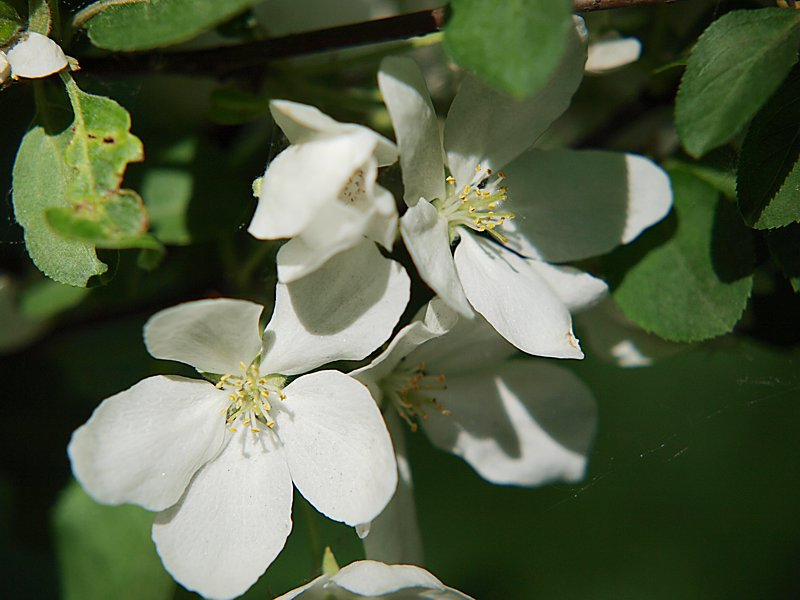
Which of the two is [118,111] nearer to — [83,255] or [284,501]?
[83,255]

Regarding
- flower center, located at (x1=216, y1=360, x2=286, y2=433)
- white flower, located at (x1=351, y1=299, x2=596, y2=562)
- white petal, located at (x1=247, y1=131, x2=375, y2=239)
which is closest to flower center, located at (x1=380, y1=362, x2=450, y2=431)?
white flower, located at (x1=351, y1=299, x2=596, y2=562)

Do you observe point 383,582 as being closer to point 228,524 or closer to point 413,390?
point 228,524

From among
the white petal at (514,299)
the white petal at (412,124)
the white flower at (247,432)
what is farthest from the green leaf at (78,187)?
the white petal at (514,299)

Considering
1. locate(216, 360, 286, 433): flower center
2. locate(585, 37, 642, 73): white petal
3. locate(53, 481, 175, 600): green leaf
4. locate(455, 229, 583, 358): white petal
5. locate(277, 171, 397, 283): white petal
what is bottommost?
locate(53, 481, 175, 600): green leaf

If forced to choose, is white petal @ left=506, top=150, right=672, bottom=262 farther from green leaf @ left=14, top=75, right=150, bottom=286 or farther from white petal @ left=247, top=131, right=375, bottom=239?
green leaf @ left=14, top=75, right=150, bottom=286

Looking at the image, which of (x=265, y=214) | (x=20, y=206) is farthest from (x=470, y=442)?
(x=20, y=206)

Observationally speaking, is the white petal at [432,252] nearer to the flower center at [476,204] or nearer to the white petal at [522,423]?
the flower center at [476,204]
